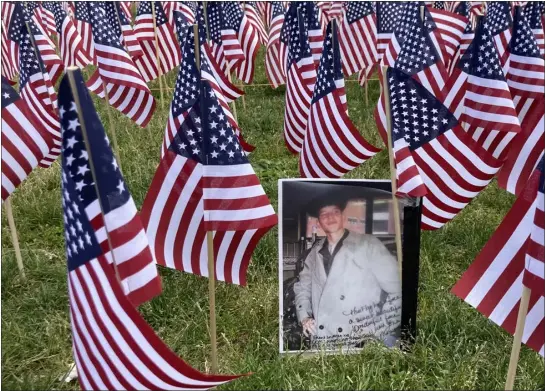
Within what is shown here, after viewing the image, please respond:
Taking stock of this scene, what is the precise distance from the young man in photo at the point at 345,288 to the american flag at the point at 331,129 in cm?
110

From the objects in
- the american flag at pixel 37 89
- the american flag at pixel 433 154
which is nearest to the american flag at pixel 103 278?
the american flag at pixel 433 154

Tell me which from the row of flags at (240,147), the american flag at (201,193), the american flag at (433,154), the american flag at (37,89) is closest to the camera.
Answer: the row of flags at (240,147)

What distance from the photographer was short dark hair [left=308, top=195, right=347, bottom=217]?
306cm

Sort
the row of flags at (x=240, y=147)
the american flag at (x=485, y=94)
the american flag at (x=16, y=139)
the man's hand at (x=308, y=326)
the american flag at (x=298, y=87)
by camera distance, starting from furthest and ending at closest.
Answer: the american flag at (x=298, y=87)
the american flag at (x=485, y=94)
the american flag at (x=16, y=139)
the man's hand at (x=308, y=326)
the row of flags at (x=240, y=147)

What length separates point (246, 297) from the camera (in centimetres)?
399

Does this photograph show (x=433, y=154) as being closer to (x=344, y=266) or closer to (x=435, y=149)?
(x=435, y=149)

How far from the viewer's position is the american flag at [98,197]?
2.16 meters

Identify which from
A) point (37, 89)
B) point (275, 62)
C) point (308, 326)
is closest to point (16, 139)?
point (37, 89)

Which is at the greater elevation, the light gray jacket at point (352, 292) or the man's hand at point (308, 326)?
the light gray jacket at point (352, 292)

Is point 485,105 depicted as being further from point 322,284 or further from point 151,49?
point 151,49

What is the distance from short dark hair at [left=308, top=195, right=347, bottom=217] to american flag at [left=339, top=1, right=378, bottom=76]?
4.76 meters

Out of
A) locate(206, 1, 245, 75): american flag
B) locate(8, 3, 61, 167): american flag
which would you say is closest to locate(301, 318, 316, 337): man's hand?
locate(8, 3, 61, 167): american flag

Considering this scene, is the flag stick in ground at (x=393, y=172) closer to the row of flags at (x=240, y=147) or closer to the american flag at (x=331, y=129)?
the row of flags at (x=240, y=147)

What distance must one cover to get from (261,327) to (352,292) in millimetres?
740
